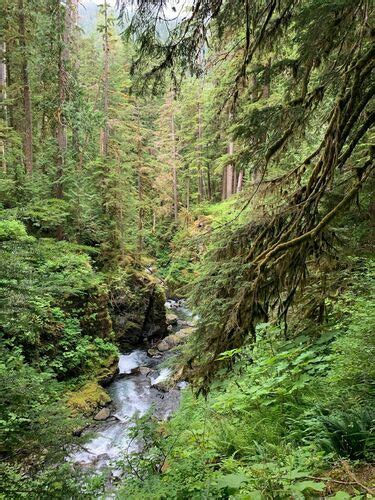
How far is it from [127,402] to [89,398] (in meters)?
1.25

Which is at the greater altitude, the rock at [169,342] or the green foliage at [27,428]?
the green foliage at [27,428]

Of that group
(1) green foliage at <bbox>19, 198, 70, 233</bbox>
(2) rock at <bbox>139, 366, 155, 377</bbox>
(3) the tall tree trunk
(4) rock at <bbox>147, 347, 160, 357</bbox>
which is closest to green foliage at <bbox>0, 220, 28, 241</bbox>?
(1) green foliage at <bbox>19, 198, 70, 233</bbox>

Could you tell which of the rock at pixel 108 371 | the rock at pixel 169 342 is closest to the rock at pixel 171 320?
the rock at pixel 169 342

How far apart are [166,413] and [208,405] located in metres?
5.92

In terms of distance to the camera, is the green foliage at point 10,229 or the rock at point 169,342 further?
the rock at point 169,342

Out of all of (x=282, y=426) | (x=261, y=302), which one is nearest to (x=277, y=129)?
(x=261, y=302)

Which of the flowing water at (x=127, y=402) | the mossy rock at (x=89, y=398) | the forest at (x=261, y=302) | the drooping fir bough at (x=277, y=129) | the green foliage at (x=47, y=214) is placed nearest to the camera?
the forest at (x=261, y=302)

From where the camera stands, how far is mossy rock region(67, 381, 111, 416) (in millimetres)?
9922

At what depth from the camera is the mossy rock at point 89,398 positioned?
391 inches

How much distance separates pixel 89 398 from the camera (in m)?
10.5

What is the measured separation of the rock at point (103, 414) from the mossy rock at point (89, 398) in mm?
160

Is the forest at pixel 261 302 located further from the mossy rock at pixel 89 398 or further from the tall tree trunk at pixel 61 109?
the tall tree trunk at pixel 61 109

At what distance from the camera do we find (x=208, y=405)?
5082 mm

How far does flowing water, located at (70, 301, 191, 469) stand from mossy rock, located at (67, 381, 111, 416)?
43 centimetres
